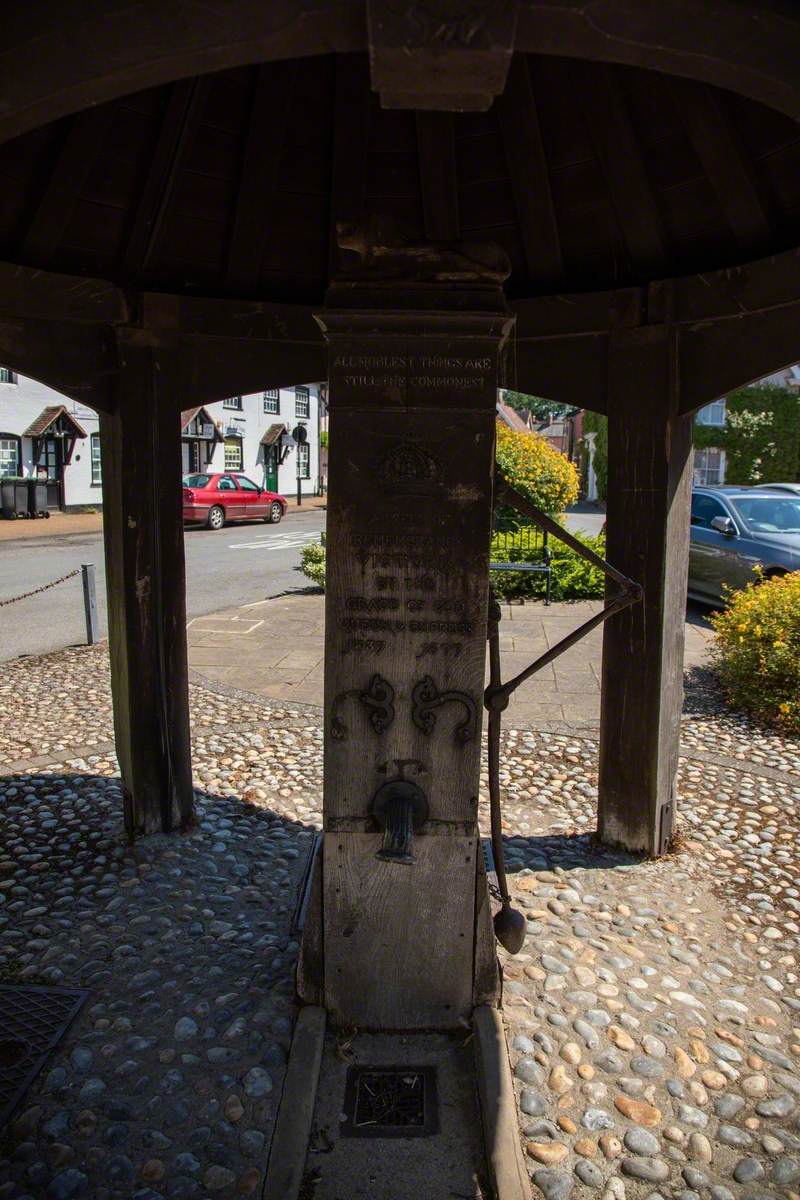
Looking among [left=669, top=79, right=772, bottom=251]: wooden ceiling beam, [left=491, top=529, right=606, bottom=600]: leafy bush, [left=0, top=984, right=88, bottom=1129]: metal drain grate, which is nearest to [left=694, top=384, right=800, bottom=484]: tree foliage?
[left=491, top=529, right=606, bottom=600]: leafy bush

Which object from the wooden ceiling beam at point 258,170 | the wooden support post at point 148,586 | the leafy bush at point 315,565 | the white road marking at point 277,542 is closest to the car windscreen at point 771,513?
the leafy bush at point 315,565

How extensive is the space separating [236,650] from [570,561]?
591 centimetres

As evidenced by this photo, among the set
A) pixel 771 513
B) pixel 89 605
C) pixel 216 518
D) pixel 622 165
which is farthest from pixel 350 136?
pixel 216 518

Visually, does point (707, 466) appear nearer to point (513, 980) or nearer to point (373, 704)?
point (513, 980)

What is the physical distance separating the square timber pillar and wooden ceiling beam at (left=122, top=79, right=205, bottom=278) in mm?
1719

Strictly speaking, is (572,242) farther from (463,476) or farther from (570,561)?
(570,561)

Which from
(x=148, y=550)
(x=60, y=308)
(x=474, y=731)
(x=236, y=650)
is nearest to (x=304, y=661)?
(x=236, y=650)

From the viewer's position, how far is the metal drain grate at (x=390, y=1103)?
273 centimetres

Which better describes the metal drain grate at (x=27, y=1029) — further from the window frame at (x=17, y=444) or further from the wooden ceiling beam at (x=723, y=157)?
the window frame at (x=17, y=444)

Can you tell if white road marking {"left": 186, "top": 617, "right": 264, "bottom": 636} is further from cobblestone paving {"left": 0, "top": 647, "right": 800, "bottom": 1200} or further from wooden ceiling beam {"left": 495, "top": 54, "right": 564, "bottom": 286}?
wooden ceiling beam {"left": 495, "top": 54, "right": 564, "bottom": 286}

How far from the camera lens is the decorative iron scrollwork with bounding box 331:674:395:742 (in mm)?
3129

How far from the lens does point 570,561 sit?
527 inches

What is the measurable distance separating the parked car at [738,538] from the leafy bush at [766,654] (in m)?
3.88

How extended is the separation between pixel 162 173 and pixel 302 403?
36844 mm
